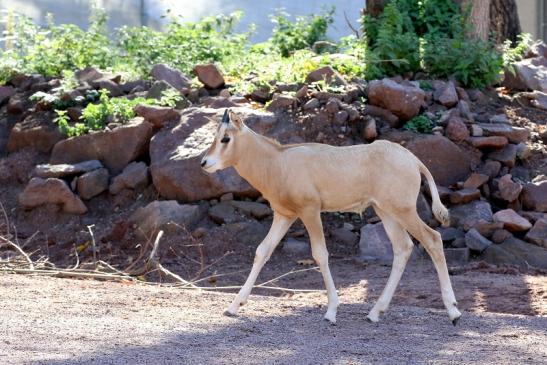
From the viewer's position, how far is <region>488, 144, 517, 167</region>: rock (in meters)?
12.4

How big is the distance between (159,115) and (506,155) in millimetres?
4219

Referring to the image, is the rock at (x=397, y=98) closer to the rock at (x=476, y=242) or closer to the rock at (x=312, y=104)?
the rock at (x=312, y=104)

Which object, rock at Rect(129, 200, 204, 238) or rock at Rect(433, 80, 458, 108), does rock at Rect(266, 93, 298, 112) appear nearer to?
rock at Rect(129, 200, 204, 238)

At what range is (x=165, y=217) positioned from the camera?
39.5ft

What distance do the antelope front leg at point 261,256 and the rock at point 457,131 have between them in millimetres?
4675

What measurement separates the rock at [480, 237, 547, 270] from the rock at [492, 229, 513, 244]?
7 centimetres

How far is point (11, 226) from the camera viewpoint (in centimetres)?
1276

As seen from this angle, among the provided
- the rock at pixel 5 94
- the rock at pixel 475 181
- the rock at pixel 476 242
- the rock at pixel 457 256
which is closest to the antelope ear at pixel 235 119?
the rock at pixel 457 256

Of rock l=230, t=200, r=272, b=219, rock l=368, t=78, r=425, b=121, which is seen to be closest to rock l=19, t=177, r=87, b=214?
rock l=230, t=200, r=272, b=219

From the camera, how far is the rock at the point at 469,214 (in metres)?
11.6

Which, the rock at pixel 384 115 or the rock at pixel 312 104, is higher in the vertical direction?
the rock at pixel 312 104

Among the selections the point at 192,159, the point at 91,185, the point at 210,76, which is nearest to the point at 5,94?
the point at 91,185

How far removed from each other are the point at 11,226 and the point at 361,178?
5.98 meters

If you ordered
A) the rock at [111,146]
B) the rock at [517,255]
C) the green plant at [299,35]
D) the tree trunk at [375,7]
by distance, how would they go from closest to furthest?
the rock at [517,255] < the rock at [111,146] < the tree trunk at [375,7] < the green plant at [299,35]
